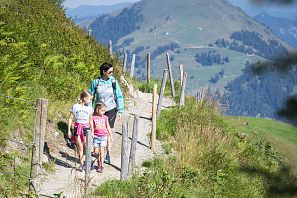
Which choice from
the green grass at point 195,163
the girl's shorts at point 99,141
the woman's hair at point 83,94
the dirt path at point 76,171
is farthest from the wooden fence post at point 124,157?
the woman's hair at point 83,94

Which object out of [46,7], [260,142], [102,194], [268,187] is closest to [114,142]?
[102,194]

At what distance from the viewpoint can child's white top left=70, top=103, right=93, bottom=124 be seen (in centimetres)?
1038

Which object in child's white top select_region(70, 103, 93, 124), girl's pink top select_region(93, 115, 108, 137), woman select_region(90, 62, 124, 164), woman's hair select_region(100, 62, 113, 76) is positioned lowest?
girl's pink top select_region(93, 115, 108, 137)

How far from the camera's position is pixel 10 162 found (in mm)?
9734

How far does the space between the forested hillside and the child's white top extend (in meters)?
1.05

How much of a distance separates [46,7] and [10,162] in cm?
1308

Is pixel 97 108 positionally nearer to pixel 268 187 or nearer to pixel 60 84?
pixel 60 84

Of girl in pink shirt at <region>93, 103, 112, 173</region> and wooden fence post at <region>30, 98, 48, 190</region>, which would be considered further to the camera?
girl in pink shirt at <region>93, 103, 112, 173</region>

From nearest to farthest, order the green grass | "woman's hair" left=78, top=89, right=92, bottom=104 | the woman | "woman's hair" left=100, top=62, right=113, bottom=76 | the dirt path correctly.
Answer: the dirt path, the green grass, "woman's hair" left=78, top=89, right=92, bottom=104, "woman's hair" left=100, top=62, right=113, bottom=76, the woman

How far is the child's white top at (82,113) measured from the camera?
34.0 feet

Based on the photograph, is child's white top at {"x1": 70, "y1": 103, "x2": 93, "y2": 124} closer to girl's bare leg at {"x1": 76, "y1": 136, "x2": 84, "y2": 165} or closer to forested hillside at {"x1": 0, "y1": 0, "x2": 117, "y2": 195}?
girl's bare leg at {"x1": 76, "y1": 136, "x2": 84, "y2": 165}

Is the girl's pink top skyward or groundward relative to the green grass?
skyward

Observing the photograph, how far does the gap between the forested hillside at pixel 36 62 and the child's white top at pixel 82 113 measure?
3.43 feet

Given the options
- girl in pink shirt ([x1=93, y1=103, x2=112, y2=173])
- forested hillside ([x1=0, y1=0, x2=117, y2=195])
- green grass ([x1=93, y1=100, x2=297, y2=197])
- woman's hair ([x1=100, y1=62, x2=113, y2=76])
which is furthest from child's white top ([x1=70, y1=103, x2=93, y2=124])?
green grass ([x1=93, y1=100, x2=297, y2=197])
